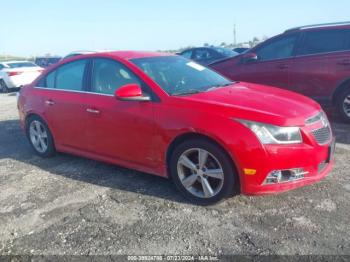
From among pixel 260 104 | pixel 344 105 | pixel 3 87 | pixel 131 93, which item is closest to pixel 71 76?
pixel 131 93

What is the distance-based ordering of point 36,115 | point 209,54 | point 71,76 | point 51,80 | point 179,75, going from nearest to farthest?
point 179,75 < point 71,76 < point 51,80 < point 36,115 < point 209,54

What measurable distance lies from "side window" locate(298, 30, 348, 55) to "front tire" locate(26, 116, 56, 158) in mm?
4722

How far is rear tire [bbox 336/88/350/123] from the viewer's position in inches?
258

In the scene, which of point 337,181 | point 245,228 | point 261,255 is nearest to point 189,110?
point 245,228

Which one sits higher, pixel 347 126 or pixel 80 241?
pixel 347 126

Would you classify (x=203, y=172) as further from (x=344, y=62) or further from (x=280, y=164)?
(x=344, y=62)

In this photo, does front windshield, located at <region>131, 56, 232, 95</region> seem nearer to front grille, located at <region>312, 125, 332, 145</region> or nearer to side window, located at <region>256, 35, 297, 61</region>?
front grille, located at <region>312, 125, 332, 145</region>

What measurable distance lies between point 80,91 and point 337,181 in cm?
332

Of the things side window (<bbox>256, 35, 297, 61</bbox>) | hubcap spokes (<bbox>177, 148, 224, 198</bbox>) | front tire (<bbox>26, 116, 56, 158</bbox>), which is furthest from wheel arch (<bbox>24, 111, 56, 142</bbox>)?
side window (<bbox>256, 35, 297, 61</bbox>)

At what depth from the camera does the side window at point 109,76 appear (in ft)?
14.4

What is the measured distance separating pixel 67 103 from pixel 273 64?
413 cm

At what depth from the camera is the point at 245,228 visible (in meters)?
3.34

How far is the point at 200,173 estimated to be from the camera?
3.77 metres

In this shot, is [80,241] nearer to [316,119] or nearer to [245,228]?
[245,228]
